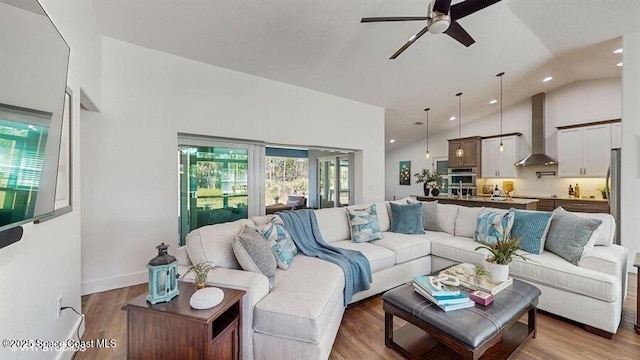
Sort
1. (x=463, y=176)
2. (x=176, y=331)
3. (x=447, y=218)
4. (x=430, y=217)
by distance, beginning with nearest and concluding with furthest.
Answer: (x=176, y=331)
(x=447, y=218)
(x=430, y=217)
(x=463, y=176)

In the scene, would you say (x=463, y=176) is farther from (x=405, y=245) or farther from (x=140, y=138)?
(x=140, y=138)

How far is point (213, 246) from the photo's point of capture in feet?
6.75

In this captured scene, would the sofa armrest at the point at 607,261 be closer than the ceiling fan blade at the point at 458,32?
Yes

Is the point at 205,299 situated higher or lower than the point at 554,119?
lower

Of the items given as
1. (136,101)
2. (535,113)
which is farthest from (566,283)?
(535,113)

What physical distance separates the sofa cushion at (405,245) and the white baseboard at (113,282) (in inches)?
114

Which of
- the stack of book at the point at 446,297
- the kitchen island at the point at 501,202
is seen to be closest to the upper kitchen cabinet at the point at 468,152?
the kitchen island at the point at 501,202

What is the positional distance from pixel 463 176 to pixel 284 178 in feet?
18.3

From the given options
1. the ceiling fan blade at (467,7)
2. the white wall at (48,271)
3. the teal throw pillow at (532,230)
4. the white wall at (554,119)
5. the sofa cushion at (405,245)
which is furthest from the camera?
the white wall at (554,119)

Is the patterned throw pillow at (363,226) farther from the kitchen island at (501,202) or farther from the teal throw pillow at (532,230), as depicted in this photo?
the kitchen island at (501,202)

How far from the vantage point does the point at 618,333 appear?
2166 mm

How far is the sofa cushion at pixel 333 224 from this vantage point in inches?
125

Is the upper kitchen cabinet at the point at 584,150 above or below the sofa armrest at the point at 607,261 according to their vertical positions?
above

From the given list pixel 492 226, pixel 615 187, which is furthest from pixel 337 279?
pixel 615 187
